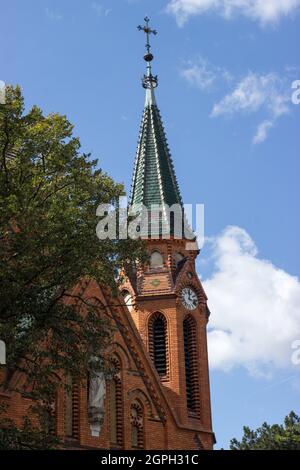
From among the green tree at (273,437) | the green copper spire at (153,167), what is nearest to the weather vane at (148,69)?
the green copper spire at (153,167)

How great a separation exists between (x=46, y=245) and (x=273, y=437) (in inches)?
1341

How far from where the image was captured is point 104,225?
70.2 feet

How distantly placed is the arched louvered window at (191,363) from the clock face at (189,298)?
18.6 inches

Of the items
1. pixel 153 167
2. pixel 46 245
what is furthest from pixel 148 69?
pixel 46 245

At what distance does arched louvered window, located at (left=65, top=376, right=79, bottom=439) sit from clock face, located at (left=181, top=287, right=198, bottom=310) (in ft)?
26.8

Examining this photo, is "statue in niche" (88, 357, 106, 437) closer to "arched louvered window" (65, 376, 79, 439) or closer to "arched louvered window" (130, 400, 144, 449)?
"arched louvered window" (65, 376, 79, 439)

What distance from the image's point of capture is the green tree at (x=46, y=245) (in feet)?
64.3

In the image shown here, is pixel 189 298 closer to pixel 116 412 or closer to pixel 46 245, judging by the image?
pixel 116 412

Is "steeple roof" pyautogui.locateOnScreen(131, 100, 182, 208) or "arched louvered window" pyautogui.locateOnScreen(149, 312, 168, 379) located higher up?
"steeple roof" pyautogui.locateOnScreen(131, 100, 182, 208)

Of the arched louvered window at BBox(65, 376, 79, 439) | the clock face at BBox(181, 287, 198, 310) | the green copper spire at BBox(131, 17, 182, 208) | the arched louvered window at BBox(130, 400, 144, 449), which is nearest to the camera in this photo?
the arched louvered window at BBox(65, 376, 79, 439)

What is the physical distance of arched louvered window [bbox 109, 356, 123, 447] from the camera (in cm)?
3177

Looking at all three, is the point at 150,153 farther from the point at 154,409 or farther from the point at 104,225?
the point at 104,225

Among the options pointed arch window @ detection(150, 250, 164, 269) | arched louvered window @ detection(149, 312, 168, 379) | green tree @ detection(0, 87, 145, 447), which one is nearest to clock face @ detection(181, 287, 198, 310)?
arched louvered window @ detection(149, 312, 168, 379)
